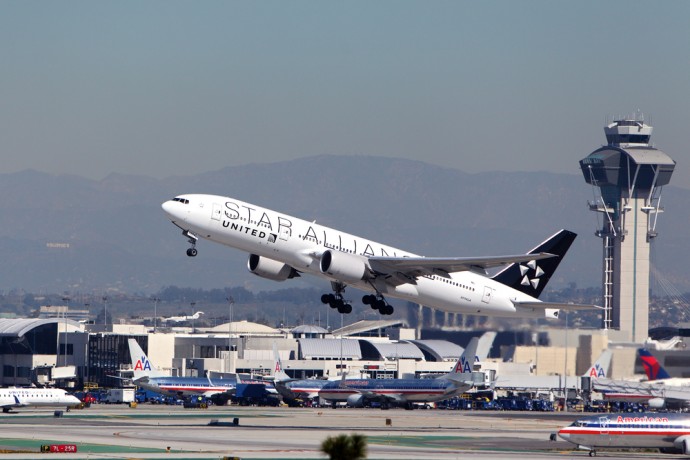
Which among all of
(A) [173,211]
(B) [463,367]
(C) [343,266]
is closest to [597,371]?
(C) [343,266]

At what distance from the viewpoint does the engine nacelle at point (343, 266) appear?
79.3 m

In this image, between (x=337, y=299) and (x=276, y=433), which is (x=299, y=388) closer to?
(x=276, y=433)

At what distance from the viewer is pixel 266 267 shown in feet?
274

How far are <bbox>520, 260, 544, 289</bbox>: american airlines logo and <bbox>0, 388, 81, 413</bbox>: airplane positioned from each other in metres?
50.5

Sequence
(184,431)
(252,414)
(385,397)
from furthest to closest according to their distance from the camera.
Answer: (385,397), (252,414), (184,431)

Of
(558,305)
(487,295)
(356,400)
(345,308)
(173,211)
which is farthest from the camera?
(356,400)

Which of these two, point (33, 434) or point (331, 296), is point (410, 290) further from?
point (33, 434)

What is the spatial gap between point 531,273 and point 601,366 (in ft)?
40.4

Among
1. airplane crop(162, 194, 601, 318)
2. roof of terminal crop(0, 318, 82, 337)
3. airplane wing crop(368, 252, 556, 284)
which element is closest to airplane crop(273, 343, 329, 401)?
airplane crop(162, 194, 601, 318)

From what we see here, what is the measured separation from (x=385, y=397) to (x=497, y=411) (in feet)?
38.2

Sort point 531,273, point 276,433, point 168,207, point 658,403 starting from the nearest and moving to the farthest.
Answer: point 168,207
point 276,433
point 531,273
point 658,403

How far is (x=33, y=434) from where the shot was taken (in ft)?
284

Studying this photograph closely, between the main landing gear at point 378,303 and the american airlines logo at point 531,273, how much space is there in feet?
34.7

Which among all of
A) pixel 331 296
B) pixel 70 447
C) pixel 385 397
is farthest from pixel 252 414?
pixel 70 447
